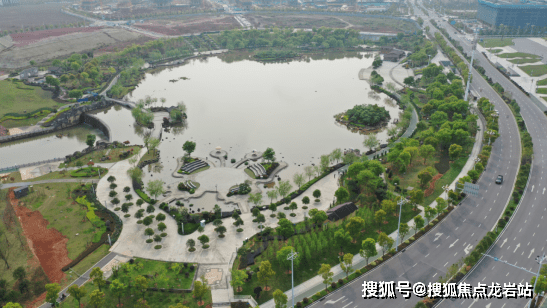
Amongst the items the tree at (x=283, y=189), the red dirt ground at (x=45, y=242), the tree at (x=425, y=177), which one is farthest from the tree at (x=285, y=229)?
the red dirt ground at (x=45, y=242)

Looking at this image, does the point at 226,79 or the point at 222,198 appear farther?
the point at 226,79

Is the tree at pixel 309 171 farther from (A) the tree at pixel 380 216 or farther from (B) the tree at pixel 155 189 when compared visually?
(B) the tree at pixel 155 189

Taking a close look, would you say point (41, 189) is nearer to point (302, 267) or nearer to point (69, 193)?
point (69, 193)

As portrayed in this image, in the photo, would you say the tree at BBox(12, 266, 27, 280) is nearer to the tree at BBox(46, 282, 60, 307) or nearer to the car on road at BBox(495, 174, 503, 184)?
the tree at BBox(46, 282, 60, 307)

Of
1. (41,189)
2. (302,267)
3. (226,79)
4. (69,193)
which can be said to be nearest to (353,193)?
(302,267)

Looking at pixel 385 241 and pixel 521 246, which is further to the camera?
pixel 521 246

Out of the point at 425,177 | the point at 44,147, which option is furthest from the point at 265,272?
the point at 44,147

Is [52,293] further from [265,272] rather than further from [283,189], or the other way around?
[283,189]
